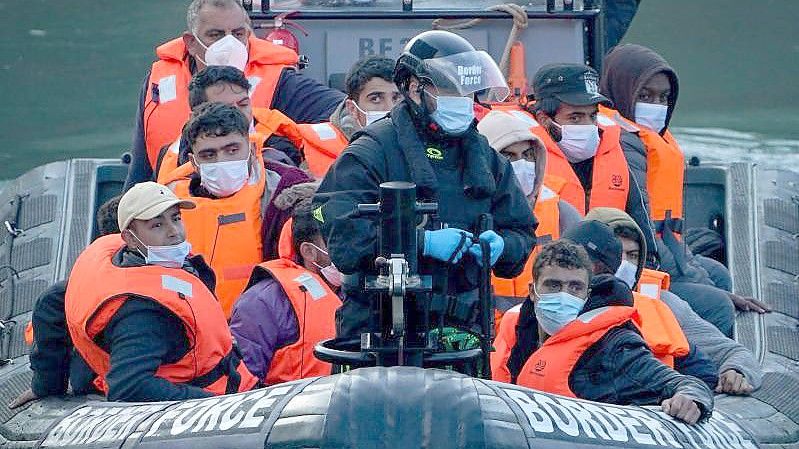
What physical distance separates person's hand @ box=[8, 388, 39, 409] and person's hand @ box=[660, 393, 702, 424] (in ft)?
6.27

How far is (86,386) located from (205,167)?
32.9 inches

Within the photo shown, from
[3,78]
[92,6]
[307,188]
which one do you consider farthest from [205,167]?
[92,6]

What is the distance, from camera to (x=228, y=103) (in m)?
5.86

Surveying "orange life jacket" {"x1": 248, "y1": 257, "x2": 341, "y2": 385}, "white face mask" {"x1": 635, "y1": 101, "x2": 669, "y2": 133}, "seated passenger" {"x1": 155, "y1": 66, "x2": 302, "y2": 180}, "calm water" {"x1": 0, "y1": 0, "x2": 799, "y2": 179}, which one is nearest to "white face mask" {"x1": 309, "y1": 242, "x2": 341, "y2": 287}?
"orange life jacket" {"x1": 248, "y1": 257, "x2": 341, "y2": 385}

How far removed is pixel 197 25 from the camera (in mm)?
6539

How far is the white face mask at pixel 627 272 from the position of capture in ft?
17.8

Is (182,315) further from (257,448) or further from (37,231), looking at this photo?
(37,231)

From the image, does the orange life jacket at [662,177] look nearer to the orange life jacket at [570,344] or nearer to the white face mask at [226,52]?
the white face mask at [226,52]

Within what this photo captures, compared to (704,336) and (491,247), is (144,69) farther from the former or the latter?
(491,247)


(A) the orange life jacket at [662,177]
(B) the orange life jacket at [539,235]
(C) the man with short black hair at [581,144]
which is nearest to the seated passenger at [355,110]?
(C) the man with short black hair at [581,144]

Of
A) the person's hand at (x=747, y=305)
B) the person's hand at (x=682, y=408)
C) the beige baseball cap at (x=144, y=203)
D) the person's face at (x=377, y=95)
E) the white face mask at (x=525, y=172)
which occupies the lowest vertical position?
the person's hand at (x=682, y=408)

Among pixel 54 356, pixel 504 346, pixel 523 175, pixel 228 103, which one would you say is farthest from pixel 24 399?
pixel 523 175

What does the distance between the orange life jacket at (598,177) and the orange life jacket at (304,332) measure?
123cm

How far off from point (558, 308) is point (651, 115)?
216 centimetres
